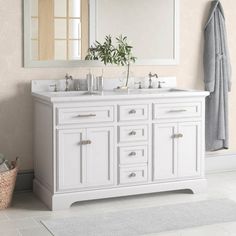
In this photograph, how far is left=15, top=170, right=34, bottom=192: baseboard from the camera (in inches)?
197

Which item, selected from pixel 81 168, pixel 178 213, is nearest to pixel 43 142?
pixel 81 168

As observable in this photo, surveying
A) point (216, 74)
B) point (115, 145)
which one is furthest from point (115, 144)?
point (216, 74)

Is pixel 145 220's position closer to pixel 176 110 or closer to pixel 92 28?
pixel 176 110

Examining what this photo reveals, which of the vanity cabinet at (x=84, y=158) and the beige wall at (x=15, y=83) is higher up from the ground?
the beige wall at (x=15, y=83)

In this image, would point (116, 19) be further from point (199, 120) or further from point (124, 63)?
point (199, 120)

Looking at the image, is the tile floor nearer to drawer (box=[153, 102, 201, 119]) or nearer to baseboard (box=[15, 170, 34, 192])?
baseboard (box=[15, 170, 34, 192])

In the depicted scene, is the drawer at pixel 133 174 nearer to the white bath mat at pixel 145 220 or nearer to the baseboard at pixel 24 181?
the white bath mat at pixel 145 220

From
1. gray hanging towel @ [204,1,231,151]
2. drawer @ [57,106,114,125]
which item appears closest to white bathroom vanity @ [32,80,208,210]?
drawer @ [57,106,114,125]

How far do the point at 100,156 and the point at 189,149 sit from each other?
79 centimetres

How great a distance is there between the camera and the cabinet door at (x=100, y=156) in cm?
457

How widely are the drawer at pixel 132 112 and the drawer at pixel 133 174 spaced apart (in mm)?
394

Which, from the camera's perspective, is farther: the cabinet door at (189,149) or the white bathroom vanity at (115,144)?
the cabinet door at (189,149)

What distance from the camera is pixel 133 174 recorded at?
475 cm

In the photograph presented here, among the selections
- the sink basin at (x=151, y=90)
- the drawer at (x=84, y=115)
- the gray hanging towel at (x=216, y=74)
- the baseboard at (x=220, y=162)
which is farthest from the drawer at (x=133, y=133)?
the baseboard at (x=220, y=162)
